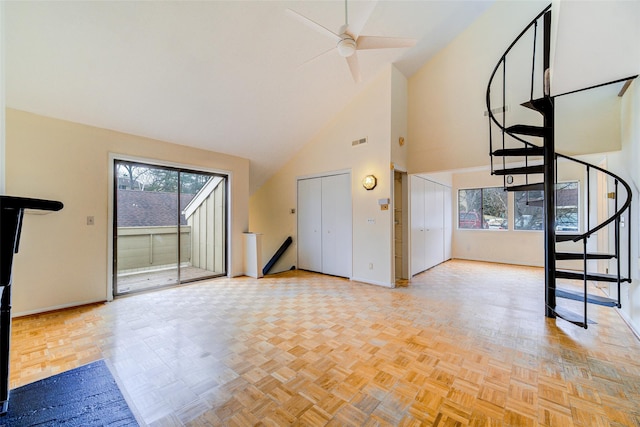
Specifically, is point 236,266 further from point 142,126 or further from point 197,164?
point 142,126

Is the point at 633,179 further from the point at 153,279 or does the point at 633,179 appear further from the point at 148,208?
the point at 153,279

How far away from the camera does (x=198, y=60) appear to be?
3.21 metres

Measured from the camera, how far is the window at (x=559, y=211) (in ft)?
19.0

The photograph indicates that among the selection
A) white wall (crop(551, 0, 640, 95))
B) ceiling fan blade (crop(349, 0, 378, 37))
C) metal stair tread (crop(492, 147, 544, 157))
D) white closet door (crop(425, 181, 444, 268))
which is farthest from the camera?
white closet door (crop(425, 181, 444, 268))

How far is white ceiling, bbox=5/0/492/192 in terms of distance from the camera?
2.55m

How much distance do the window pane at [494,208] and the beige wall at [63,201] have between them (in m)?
8.07

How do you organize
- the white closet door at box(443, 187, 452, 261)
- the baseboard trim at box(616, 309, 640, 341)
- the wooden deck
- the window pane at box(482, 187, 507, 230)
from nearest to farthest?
the baseboard trim at box(616, 309, 640, 341), the wooden deck, the window pane at box(482, 187, 507, 230), the white closet door at box(443, 187, 452, 261)

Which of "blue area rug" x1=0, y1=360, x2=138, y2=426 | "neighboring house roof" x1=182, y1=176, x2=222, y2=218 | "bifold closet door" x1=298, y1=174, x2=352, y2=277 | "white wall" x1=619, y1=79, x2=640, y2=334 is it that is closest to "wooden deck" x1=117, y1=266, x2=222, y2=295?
"neighboring house roof" x1=182, y1=176, x2=222, y2=218

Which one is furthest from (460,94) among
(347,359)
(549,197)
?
(347,359)

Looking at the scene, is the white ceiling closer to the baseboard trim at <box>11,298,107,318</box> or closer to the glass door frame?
the glass door frame

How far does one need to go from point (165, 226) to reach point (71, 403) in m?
3.20

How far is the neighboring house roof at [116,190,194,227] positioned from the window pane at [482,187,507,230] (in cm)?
745

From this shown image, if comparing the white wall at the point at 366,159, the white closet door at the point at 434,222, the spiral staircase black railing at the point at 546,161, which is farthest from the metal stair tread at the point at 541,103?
the white closet door at the point at 434,222

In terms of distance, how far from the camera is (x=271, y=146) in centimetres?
538
